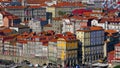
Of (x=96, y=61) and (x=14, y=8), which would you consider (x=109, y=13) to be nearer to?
(x=14, y=8)

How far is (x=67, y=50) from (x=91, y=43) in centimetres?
253

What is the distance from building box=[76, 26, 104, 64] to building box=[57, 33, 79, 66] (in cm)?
84

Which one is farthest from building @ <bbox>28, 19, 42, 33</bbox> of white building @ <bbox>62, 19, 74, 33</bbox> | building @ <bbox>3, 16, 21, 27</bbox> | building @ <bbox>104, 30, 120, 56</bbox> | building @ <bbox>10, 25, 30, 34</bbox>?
building @ <bbox>104, 30, 120, 56</bbox>

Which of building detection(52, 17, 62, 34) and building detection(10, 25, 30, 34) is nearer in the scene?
building detection(10, 25, 30, 34)

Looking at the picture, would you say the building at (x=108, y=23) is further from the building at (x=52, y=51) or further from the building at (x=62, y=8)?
the building at (x=62, y=8)

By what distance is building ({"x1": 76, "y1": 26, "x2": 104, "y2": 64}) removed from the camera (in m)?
36.7

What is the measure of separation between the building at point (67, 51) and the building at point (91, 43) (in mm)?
839

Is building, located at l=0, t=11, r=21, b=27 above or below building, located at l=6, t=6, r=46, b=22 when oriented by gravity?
above

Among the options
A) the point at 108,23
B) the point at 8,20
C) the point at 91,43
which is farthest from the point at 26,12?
the point at 91,43

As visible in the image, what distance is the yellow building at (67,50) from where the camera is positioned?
3512cm

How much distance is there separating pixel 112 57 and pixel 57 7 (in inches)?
793

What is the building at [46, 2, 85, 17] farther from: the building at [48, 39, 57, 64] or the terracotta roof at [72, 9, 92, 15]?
the building at [48, 39, 57, 64]

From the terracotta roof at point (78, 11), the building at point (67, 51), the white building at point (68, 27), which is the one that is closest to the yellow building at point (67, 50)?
the building at point (67, 51)

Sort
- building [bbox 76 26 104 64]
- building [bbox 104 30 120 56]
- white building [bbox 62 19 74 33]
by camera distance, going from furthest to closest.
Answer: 1. white building [bbox 62 19 74 33]
2. building [bbox 104 30 120 56]
3. building [bbox 76 26 104 64]
